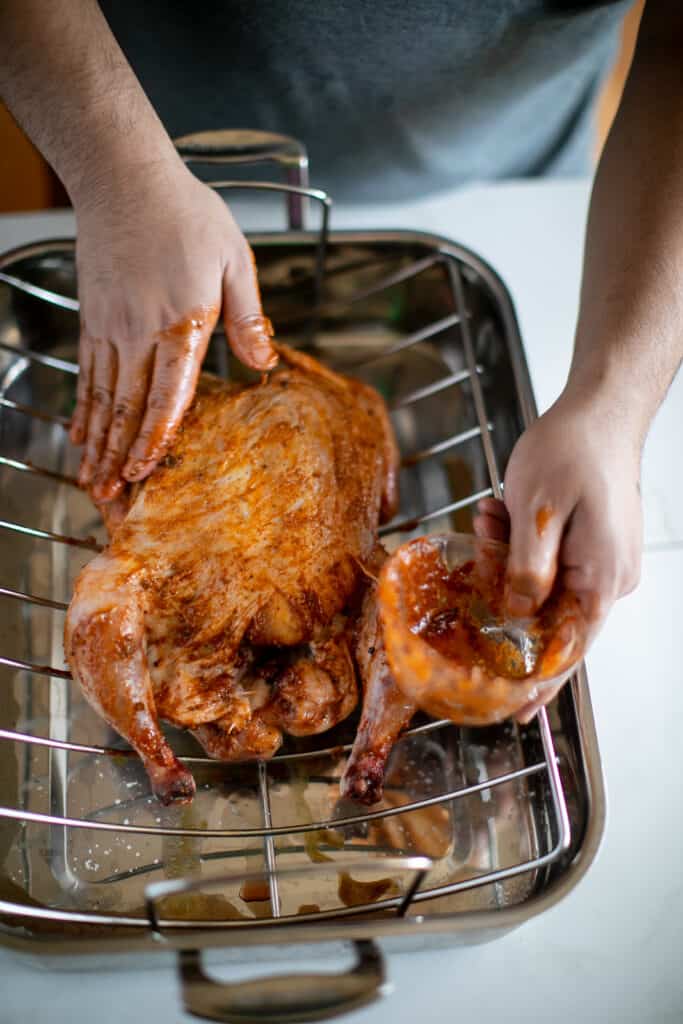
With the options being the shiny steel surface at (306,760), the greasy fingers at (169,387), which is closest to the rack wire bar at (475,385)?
the shiny steel surface at (306,760)

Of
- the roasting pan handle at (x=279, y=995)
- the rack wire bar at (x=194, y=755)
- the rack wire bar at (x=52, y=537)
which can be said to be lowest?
the roasting pan handle at (x=279, y=995)

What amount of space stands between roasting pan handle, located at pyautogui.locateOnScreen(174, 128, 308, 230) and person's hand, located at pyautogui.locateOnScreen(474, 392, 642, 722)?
2.35ft

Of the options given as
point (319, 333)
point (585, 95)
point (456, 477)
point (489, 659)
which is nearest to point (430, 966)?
point (489, 659)

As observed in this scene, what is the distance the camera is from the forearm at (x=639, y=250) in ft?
3.69

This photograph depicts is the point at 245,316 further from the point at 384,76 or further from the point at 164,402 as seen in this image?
the point at 384,76

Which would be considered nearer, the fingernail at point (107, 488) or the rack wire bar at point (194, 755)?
the rack wire bar at point (194, 755)

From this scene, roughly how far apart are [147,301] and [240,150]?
417 mm

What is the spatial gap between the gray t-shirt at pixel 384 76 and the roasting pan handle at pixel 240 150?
0.16m

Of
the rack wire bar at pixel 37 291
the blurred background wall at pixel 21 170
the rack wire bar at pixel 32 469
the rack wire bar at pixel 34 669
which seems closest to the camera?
the rack wire bar at pixel 34 669

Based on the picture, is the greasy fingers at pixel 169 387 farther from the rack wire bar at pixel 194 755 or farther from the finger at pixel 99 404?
the rack wire bar at pixel 194 755

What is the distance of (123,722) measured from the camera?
113cm

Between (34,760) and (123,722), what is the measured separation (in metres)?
0.25

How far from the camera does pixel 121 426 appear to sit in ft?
4.30

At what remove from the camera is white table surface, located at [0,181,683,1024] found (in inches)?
43.0
